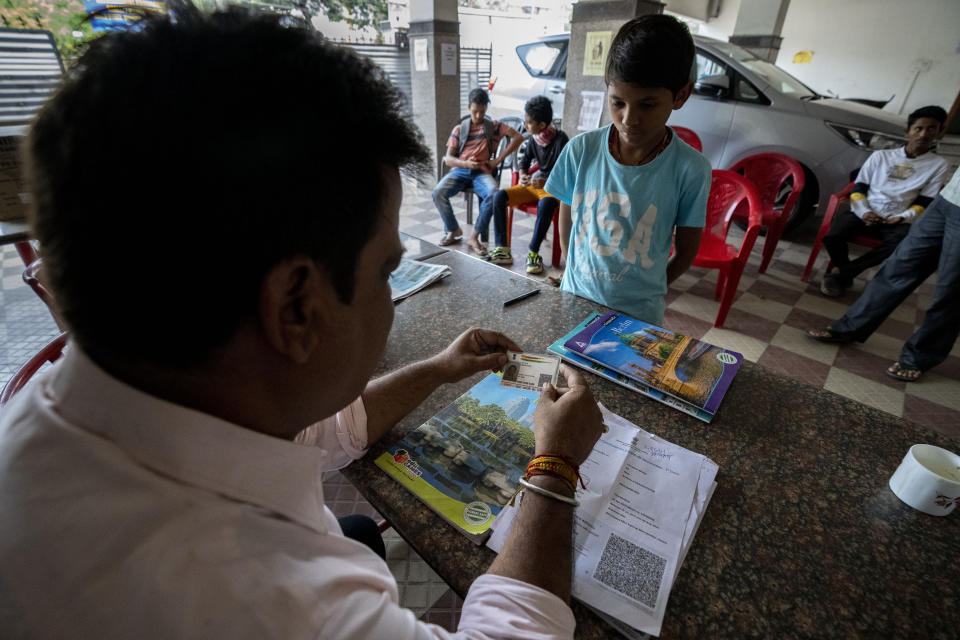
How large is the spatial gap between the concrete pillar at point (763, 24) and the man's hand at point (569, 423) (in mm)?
8530

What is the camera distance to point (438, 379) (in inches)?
39.3

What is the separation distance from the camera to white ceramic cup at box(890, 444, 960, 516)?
75 centimetres

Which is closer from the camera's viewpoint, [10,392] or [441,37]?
[10,392]

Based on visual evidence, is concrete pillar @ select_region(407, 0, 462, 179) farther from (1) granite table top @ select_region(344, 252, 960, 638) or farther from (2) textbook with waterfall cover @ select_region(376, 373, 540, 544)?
(1) granite table top @ select_region(344, 252, 960, 638)

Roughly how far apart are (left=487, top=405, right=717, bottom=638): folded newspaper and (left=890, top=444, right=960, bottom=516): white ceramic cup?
0.32 m

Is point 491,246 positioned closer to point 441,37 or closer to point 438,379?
point 441,37

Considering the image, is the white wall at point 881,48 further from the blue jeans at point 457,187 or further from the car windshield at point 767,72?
the blue jeans at point 457,187

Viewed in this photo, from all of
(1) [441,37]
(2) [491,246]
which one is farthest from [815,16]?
(2) [491,246]

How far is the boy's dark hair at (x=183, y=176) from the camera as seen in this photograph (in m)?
0.39

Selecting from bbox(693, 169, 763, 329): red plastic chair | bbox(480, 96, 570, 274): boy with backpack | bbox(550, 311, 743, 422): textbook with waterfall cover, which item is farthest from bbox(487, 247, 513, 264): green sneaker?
bbox(550, 311, 743, 422): textbook with waterfall cover

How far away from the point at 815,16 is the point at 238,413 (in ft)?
41.6

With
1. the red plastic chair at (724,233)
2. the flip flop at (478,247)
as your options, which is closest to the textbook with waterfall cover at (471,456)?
the red plastic chair at (724,233)

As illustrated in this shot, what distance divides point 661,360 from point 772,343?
2329mm

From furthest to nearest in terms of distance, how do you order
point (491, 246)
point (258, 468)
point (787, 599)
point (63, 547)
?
point (491, 246), point (787, 599), point (258, 468), point (63, 547)
